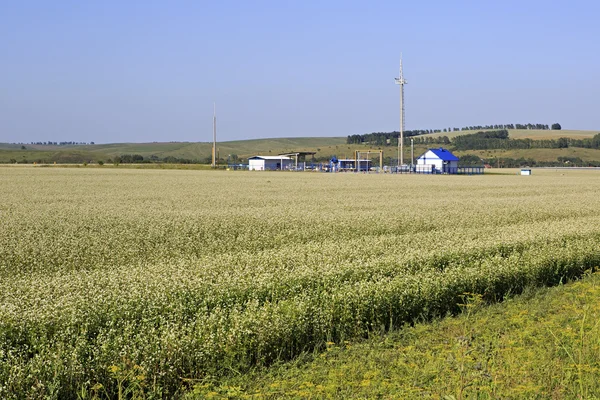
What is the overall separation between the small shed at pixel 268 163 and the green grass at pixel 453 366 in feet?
371

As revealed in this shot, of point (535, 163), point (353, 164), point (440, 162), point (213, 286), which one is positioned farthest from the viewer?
point (535, 163)

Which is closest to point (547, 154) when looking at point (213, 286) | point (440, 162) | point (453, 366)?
point (440, 162)

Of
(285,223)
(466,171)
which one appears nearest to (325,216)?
(285,223)

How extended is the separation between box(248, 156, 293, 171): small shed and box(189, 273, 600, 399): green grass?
11314cm

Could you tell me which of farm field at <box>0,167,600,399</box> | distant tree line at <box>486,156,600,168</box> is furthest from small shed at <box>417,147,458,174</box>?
farm field at <box>0,167,600,399</box>

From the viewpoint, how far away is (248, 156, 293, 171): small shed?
12556cm

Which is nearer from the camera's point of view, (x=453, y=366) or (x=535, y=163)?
(x=453, y=366)

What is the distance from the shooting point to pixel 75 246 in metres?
16.7

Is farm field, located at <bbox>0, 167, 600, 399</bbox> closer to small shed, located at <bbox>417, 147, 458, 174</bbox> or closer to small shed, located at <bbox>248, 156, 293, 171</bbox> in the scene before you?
small shed, located at <bbox>417, 147, 458, 174</bbox>

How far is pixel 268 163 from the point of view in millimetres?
127750

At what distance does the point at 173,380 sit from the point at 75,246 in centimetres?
955

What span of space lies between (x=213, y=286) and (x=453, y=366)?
4586mm

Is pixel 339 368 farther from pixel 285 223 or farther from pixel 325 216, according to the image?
pixel 325 216

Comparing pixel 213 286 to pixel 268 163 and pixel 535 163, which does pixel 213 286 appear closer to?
pixel 268 163
